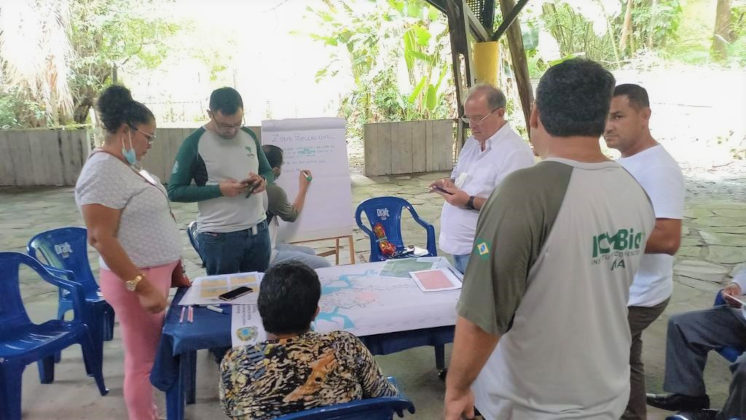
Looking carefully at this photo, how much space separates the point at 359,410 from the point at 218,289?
1.21m

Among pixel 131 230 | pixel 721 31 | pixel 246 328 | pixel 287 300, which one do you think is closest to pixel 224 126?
pixel 131 230

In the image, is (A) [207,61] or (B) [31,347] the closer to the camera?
(B) [31,347]

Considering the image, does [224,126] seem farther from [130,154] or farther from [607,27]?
[607,27]

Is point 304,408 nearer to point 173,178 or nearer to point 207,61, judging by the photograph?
point 173,178

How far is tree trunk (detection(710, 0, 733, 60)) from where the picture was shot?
13969 millimetres

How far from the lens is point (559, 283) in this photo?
1.22 m

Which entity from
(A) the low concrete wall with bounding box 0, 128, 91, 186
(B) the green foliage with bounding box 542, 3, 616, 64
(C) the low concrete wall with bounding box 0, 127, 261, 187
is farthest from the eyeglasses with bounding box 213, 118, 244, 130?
(B) the green foliage with bounding box 542, 3, 616, 64

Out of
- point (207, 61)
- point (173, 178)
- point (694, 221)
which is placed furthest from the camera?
point (207, 61)

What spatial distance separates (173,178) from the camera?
2861mm

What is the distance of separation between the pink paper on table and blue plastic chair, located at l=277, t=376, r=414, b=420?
0.88m

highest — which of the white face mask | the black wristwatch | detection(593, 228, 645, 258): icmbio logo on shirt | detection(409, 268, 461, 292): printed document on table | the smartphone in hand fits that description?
the white face mask

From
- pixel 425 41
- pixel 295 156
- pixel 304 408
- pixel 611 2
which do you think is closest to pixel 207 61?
pixel 425 41

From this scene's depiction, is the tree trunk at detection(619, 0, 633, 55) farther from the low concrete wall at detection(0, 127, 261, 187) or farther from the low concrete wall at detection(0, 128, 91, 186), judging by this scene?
the low concrete wall at detection(0, 128, 91, 186)

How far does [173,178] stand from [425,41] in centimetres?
798
